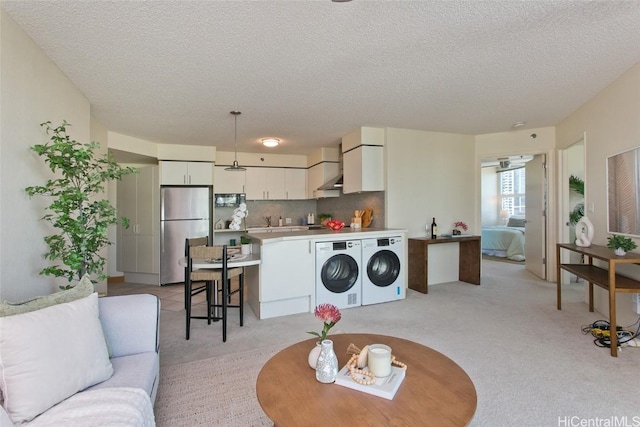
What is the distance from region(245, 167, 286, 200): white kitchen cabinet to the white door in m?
4.64

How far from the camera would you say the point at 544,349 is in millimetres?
2637

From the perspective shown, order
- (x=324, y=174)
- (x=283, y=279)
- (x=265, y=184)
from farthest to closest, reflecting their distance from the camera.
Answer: (x=265, y=184) < (x=324, y=174) < (x=283, y=279)

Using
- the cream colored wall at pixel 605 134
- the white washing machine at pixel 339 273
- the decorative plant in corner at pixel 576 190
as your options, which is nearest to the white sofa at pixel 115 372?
the white washing machine at pixel 339 273

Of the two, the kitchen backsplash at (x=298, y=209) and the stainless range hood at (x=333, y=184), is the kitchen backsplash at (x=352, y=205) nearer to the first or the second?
the kitchen backsplash at (x=298, y=209)

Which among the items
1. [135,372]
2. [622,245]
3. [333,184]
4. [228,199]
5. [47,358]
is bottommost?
[135,372]

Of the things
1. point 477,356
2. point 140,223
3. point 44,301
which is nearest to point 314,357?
point 44,301

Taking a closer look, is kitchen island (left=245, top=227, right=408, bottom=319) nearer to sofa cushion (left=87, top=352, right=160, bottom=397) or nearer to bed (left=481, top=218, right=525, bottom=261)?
sofa cushion (left=87, top=352, right=160, bottom=397)

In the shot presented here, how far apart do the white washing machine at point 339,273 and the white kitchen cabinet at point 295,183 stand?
3021 mm

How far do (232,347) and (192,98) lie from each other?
2.54 meters

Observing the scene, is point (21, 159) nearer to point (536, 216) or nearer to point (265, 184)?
point (265, 184)

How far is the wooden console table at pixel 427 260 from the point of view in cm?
442

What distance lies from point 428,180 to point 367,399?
4.14m

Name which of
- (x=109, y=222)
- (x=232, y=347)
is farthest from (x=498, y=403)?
(x=109, y=222)

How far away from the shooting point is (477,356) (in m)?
2.53
